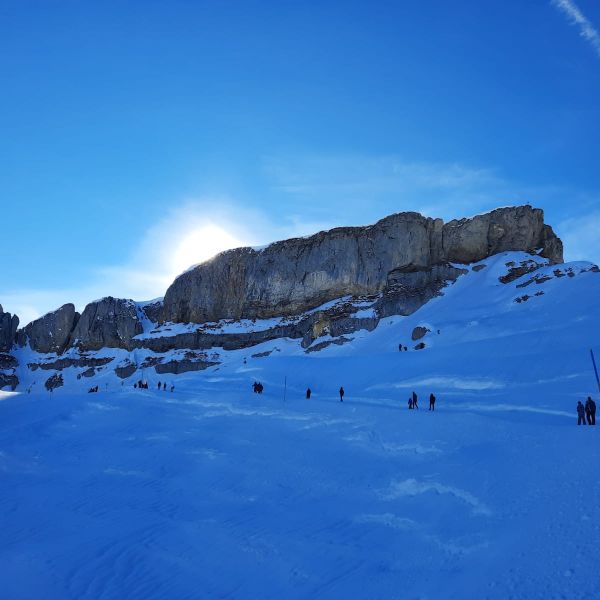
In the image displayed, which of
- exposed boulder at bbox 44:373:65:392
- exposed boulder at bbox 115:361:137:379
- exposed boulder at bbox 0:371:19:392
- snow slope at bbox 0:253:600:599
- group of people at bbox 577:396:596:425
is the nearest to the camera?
snow slope at bbox 0:253:600:599

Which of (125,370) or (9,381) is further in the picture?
(9,381)

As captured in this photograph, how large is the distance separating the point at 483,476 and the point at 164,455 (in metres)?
11.5

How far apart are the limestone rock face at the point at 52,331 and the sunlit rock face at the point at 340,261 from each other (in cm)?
Result: 2138

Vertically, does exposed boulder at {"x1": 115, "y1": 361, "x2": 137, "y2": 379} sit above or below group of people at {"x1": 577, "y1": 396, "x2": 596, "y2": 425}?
above

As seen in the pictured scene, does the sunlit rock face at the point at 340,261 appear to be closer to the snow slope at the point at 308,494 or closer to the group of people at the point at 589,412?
the snow slope at the point at 308,494

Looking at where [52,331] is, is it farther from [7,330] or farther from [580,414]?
[580,414]

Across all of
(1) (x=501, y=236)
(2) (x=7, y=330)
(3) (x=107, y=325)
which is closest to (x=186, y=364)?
(3) (x=107, y=325)

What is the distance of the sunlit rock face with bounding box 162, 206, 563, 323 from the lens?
241ft

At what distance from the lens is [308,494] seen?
1344 cm

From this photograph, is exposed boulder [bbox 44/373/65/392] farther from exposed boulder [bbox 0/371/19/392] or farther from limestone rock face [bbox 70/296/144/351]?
limestone rock face [bbox 70/296/144/351]

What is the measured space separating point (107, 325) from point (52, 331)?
47.8ft

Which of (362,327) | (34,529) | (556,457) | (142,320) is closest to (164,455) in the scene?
(34,529)

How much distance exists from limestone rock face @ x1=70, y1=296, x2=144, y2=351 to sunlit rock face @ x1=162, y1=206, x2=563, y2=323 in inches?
287

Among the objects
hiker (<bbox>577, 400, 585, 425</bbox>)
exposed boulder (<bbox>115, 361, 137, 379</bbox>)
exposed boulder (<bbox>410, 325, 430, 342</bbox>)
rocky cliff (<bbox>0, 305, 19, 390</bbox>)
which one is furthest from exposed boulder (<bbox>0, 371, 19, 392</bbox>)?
hiker (<bbox>577, 400, 585, 425</bbox>)
